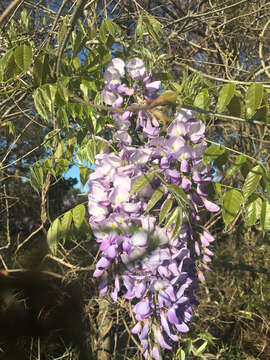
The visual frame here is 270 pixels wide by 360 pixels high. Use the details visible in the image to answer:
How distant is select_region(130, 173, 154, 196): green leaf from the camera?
953mm

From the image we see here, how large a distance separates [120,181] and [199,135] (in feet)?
0.96

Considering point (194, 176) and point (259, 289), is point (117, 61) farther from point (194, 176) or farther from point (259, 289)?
point (259, 289)

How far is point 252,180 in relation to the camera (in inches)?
40.6

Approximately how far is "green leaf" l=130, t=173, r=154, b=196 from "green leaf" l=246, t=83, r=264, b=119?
381 mm

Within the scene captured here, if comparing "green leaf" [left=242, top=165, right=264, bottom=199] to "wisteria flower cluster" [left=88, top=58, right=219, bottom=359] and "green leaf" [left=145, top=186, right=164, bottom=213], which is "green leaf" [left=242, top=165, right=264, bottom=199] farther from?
"green leaf" [left=145, top=186, right=164, bottom=213]

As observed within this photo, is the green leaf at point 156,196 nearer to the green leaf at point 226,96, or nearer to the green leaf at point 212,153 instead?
the green leaf at point 212,153

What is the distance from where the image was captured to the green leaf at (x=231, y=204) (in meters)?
1.05

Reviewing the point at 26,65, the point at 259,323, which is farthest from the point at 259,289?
the point at 26,65

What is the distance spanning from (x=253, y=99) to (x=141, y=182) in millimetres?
450

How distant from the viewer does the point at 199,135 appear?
1.04 m

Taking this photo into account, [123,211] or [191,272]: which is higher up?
[123,211]

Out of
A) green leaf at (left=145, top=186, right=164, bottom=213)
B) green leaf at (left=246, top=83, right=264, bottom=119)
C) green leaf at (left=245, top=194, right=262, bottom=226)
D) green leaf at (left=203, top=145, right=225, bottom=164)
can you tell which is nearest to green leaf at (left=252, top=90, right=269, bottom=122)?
green leaf at (left=246, top=83, right=264, bottom=119)

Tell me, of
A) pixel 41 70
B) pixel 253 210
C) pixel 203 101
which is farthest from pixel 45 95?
pixel 253 210

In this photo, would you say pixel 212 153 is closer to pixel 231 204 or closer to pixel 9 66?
pixel 231 204
